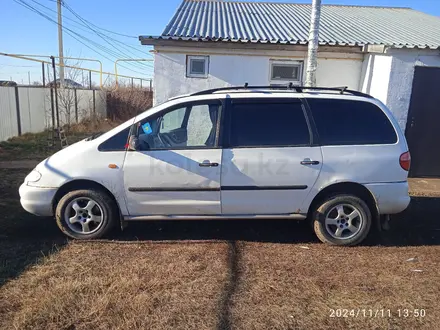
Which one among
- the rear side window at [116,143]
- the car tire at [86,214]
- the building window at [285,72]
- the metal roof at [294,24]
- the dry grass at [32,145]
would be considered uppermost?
the metal roof at [294,24]

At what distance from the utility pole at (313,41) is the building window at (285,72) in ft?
2.82

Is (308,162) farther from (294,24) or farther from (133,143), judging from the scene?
(294,24)

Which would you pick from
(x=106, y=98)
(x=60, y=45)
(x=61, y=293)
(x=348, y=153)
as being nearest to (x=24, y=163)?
(x=61, y=293)

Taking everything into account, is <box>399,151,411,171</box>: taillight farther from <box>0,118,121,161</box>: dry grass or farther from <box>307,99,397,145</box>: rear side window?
<box>0,118,121,161</box>: dry grass

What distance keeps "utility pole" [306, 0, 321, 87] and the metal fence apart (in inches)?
335

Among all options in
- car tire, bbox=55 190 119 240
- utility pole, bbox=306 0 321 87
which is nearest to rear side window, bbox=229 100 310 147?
car tire, bbox=55 190 119 240

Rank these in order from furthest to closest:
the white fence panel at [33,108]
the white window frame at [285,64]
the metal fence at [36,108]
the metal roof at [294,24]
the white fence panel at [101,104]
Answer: the white fence panel at [101,104], the white fence panel at [33,108], the metal fence at [36,108], the white window frame at [285,64], the metal roof at [294,24]

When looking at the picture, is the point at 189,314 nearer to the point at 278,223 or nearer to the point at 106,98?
the point at 278,223

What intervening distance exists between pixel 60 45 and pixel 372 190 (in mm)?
21247

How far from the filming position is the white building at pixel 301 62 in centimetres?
729

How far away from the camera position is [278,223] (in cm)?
500

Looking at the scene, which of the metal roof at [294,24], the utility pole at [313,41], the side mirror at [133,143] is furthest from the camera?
the metal roof at [294,24]

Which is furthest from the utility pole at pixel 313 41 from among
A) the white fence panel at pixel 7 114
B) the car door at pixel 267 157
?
the white fence panel at pixel 7 114

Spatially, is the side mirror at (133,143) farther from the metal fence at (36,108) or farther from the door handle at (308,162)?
the metal fence at (36,108)
